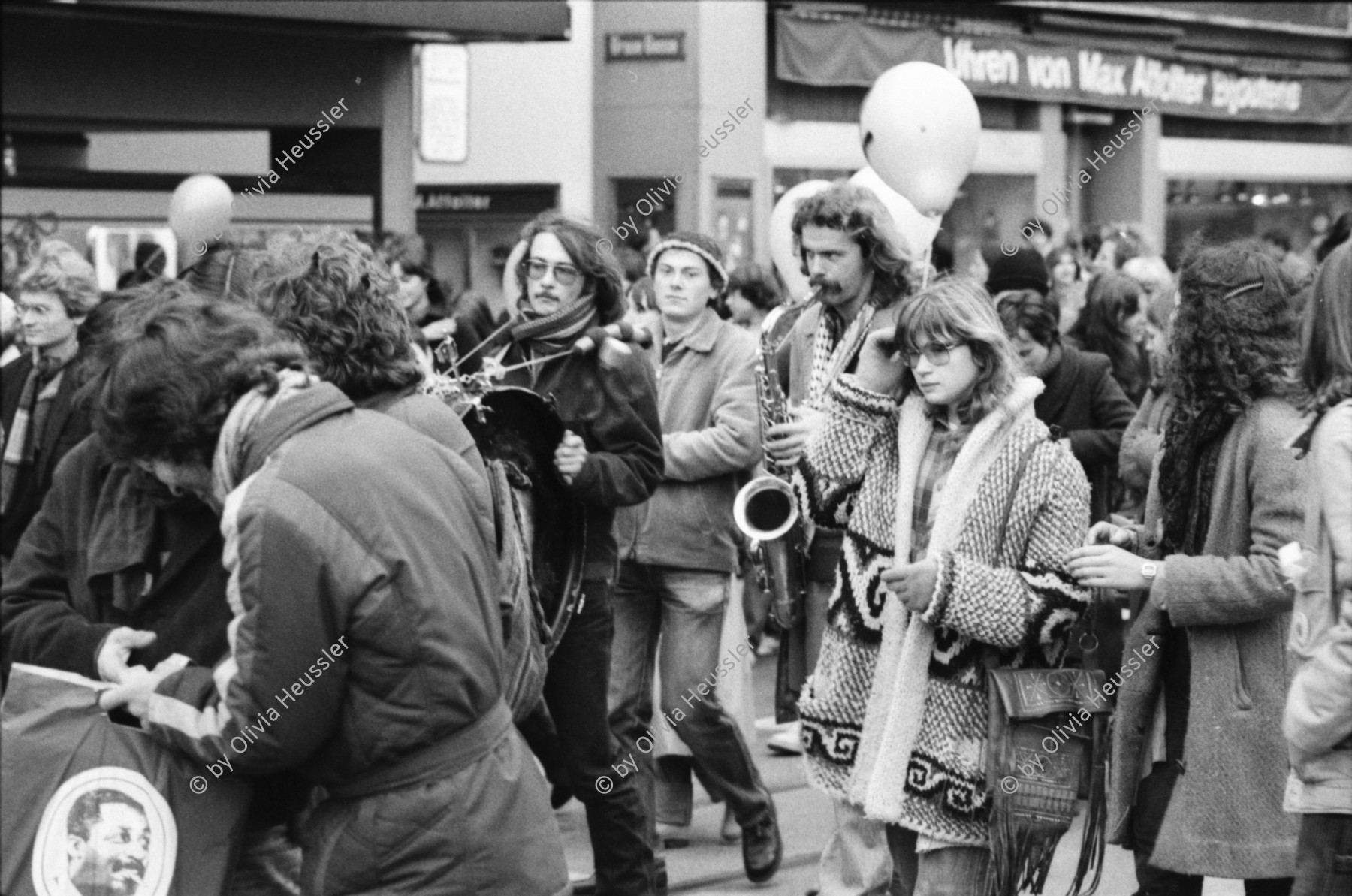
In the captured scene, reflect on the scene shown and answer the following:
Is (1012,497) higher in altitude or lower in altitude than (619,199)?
lower

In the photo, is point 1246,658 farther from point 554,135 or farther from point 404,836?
point 554,135

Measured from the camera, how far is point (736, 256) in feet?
64.0

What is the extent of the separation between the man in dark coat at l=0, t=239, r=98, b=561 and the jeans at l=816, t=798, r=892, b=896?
10.8 feet

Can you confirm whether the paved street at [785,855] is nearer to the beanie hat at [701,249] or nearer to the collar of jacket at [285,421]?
the beanie hat at [701,249]

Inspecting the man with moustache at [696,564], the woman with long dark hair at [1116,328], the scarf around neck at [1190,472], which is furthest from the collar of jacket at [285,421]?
the woman with long dark hair at [1116,328]

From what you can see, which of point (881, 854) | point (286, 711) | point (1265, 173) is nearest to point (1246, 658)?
point (881, 854)

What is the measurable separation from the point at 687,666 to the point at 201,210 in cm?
412

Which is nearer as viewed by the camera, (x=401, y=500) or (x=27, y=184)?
(x=401, y=500)

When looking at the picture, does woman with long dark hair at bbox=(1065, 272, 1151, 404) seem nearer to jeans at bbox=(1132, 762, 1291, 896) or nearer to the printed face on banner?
jeans at bbox=(1132, 762, 1291, 896)

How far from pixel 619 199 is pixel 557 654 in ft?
47.0

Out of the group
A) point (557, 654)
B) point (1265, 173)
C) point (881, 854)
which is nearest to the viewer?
point (881, 854)

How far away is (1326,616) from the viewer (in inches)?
146

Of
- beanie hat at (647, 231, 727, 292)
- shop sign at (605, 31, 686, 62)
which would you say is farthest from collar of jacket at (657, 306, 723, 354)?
shop sign at (605, 31, 686, 62)

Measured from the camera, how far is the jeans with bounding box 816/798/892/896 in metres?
5.50
